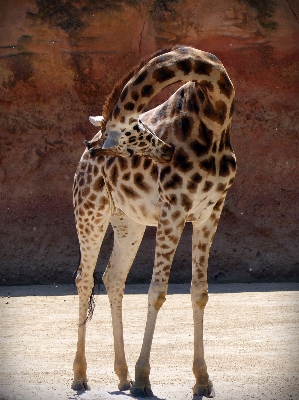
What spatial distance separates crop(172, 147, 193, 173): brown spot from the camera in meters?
4.66

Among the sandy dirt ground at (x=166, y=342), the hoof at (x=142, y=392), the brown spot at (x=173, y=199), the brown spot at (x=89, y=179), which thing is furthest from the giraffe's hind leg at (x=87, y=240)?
the brown spot at (x=173, y=199)

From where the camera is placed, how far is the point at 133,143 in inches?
179

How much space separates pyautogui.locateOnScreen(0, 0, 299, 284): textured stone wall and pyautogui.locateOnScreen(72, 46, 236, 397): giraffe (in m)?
4.10

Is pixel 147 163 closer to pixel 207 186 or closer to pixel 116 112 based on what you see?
pixel 207 186

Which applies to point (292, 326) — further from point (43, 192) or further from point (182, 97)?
point (43, 192)

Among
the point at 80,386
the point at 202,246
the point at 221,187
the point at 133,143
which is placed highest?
the point at 133,143

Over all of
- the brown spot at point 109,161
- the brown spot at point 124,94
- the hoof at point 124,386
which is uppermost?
the brown spot at point 124,94

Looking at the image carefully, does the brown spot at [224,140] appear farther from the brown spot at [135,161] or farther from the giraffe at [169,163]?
the brown spot at [135,161]

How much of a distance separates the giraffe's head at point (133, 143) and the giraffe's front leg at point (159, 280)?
1.04ft

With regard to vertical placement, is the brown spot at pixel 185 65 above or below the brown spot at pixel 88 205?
above

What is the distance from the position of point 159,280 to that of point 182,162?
2.27 ft

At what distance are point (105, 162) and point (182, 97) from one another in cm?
70

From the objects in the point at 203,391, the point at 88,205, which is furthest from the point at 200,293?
the point at 88,205

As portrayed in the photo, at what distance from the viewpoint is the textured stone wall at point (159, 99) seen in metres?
9.25
